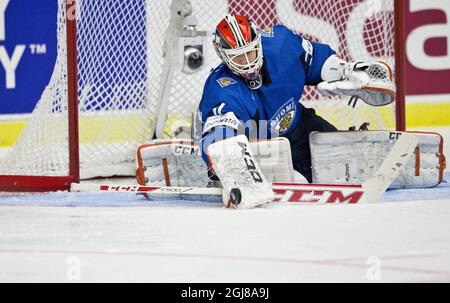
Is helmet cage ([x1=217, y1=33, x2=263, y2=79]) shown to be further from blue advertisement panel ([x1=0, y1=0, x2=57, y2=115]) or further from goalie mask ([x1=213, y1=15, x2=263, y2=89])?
blue advertisement panel ([x1=0, y1=0, x2=57, y2=115])

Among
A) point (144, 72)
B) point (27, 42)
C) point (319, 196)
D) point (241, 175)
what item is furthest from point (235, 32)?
point (27, 42)

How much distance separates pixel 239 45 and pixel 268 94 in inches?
13.3

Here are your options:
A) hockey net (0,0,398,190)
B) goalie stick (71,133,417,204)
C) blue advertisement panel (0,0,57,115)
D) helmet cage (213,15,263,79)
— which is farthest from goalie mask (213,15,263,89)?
blue advertisement panel (0,0,57,115)

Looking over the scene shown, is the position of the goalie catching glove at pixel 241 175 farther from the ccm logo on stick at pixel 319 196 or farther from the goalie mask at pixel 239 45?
the goalie mask at pixel 239 45

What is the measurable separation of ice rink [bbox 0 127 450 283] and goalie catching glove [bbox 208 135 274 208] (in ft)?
0.19

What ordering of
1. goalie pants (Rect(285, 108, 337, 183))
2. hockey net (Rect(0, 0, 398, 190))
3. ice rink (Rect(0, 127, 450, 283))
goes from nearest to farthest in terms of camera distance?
ice rink (Rect(0, 127, 450, 283)) < goalie pants (Rect(285, 108, 337, 183)) < hockey net (Rect(0, 0, 398, 190))

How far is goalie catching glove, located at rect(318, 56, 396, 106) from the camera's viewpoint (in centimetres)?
455

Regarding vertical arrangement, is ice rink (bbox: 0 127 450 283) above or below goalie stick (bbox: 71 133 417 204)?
→ below

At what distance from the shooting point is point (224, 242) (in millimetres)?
3174

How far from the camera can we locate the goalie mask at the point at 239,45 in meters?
4.21

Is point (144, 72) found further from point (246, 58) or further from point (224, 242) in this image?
point (224, 242)

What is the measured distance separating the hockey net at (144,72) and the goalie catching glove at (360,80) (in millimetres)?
348

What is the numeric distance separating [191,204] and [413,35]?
271 cm

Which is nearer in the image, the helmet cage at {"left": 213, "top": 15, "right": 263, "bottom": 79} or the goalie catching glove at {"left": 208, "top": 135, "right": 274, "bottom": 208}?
the goalie catching glove at {"left": 208, "top": 135, "right": 274, "bottom": 208}
